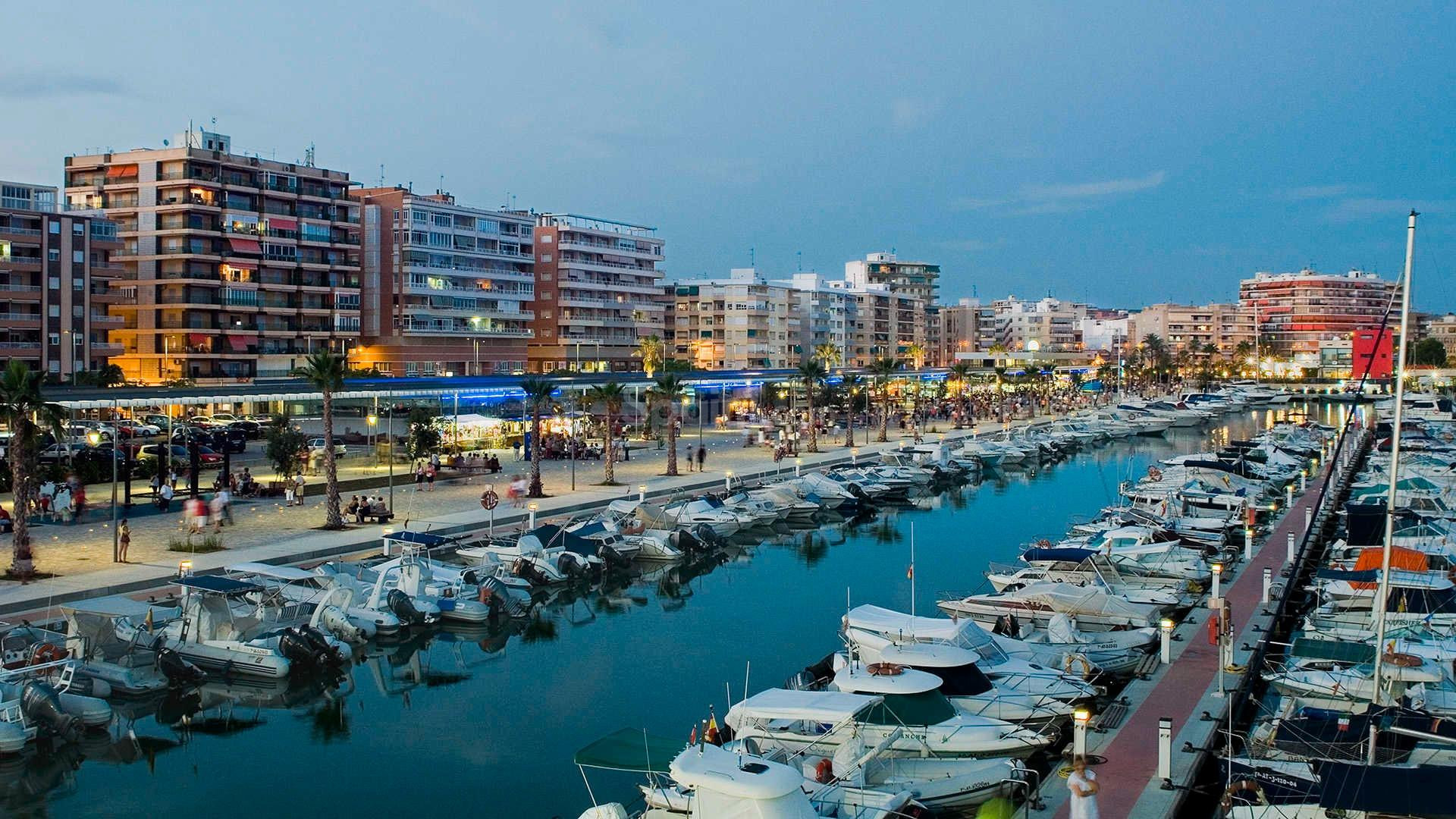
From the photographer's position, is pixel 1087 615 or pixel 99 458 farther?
pixel 99 458

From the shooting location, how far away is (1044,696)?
75.7 ft

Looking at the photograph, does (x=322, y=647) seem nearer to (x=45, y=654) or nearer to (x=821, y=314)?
(x=45, y=654)

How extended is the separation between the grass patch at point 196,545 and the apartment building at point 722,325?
12175 centimetres

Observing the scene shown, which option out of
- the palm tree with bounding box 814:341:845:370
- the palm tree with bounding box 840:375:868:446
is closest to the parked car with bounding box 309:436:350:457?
the palm tree with bounding box 840:375:868:446

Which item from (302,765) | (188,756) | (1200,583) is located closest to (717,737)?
(302,765)

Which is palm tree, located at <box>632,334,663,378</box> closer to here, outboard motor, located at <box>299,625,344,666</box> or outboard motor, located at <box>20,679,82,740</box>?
outboard motor, located at <box>299,625,344,666</box>

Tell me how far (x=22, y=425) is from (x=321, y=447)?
28.8m

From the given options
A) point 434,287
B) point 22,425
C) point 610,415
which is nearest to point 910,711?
point 22,425

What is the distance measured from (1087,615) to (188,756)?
19509 millimetres

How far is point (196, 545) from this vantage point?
123 ft

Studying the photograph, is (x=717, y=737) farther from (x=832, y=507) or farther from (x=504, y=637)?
(x=832, y=507)

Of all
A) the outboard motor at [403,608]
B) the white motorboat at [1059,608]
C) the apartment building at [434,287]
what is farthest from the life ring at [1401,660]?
the apartment building at [434,287]

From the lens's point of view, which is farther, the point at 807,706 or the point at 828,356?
the point at 828,356

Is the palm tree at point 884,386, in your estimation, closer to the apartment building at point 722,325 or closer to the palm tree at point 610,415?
the palm tree at point 610,415
